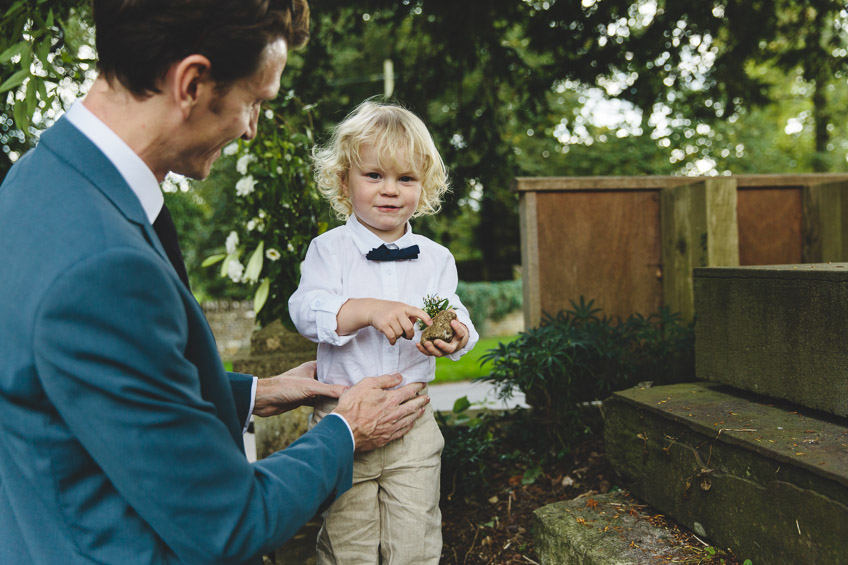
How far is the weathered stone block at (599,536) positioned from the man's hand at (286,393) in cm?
99

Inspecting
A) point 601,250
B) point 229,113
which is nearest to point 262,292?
point 601,250

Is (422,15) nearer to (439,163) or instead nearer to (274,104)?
(274,104)

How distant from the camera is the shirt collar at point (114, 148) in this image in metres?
1.19

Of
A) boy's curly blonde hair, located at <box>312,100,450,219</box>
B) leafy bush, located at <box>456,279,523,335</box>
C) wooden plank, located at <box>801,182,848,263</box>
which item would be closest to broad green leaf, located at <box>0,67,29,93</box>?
boy's curly blonde hair, located at <box>312,100,450,219</box>

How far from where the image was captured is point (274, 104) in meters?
3.96

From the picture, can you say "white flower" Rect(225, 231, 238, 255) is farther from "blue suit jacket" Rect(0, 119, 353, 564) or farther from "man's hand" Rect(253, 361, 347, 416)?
"blue suit jacket" Rect(0, 119, 353, 564)

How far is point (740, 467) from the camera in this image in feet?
6.32

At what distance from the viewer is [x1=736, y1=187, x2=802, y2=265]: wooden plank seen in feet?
13.5

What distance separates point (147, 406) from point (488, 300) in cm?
1540

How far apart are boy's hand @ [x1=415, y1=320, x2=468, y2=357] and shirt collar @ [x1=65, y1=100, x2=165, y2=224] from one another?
3.28 feet

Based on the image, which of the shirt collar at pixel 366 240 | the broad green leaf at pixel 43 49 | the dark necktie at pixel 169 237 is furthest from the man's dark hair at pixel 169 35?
the broad green leaf at pixel 43 49

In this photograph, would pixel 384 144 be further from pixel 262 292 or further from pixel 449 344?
pixel 262 292

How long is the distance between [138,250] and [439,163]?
5.10 ft

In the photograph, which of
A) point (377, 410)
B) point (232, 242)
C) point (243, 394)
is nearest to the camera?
point (377, 410)
